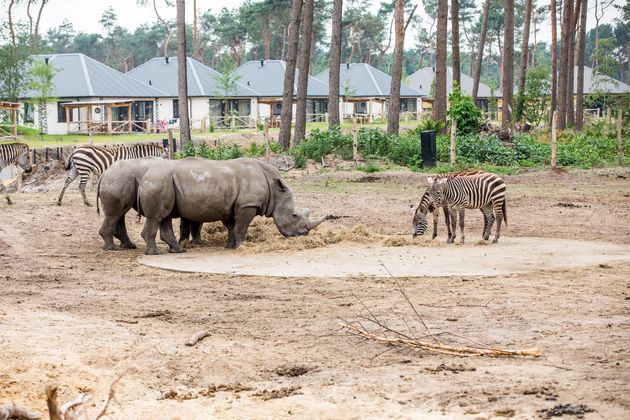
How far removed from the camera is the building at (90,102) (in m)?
62.1

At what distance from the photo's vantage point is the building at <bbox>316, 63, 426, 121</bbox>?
83.4 meters

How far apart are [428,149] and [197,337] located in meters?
22.8

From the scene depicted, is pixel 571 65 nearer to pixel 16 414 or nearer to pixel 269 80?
pixel 269 80

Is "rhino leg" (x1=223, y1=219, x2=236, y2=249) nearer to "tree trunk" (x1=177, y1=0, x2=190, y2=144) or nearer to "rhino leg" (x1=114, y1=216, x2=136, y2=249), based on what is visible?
"rhino leg" (x1=114, y1=216, x2=136, y2=249)

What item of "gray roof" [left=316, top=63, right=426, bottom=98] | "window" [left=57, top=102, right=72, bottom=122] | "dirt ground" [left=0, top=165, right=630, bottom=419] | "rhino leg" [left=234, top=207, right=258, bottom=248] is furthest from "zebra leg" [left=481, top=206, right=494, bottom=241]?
"gray roof" [left=316, top=63, right=426, bottom=98]

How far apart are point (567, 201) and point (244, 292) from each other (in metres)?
12.9

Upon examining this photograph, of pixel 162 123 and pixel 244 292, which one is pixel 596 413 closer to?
pixel 244 292

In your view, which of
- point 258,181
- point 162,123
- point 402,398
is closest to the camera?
point 402,398

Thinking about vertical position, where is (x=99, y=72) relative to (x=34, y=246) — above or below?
above

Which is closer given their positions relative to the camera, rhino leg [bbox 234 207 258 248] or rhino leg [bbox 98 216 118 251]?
rhino leg [bbox 234 207 258 248]

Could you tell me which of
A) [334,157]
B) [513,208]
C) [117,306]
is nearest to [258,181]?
[117,306]

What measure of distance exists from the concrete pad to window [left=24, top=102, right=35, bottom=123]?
49.8 meters

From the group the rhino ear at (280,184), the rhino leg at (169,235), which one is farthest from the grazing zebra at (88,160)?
the rhino ear at (280,184)

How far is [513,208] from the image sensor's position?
77.2ft
